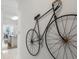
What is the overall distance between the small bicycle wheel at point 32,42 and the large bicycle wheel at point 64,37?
1.10 ft

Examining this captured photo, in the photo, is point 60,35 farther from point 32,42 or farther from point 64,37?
point 32,42

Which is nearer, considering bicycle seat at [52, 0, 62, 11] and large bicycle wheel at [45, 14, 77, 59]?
large bicycle wheel at [45, 14, 77, 59]

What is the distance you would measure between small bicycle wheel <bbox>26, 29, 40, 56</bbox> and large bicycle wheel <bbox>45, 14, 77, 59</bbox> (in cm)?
34

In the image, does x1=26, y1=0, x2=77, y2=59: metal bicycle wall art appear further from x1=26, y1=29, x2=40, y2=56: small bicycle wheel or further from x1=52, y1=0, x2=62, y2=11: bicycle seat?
x1=26, y1=29, x2=40, y2=56: small bicycle wheel

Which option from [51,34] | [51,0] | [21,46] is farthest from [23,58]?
[51,0]

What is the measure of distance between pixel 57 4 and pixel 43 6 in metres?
0.37

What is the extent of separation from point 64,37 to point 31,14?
1044 mm

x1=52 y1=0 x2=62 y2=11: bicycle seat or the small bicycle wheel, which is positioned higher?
x1=52 y1=0 x2=62 y2=11: bicycle seat

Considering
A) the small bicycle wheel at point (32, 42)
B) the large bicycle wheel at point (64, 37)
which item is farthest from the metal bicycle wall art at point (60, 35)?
the small bicycle wheel at point (32, 42)

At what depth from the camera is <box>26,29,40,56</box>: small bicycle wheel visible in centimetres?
274

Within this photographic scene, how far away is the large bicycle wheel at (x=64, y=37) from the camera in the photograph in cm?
213

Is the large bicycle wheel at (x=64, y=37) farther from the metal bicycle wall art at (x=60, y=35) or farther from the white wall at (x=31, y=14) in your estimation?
the white wall at (x=31, y=14)

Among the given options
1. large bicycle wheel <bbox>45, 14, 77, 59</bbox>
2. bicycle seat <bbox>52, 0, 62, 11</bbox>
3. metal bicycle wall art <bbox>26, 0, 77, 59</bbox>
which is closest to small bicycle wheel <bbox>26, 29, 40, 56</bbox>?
metal bicycle wall art <bbox>26, 0, 77, 59</bbox>

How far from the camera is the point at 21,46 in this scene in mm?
3232
